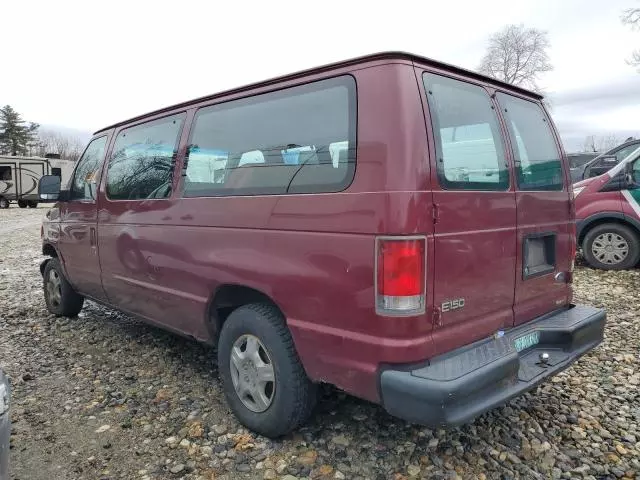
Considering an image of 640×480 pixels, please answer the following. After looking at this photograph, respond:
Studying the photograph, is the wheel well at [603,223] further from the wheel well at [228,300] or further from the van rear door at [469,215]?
the wheel well at [228,300]

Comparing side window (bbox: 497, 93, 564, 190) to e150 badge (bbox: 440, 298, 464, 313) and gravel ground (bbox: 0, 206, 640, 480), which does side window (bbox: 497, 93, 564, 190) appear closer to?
e150 badge (bbox: 440, 298, 464, 313)

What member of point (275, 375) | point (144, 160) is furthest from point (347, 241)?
point (144, 160)

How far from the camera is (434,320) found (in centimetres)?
235

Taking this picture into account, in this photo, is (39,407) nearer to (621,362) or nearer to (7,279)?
(621,362)

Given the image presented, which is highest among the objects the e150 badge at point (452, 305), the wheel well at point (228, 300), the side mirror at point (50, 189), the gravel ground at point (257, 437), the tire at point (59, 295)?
the side mirror at point (50, 189)

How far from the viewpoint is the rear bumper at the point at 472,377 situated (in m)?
2.14

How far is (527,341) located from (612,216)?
515cm

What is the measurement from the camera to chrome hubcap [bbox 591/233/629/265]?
23.1ft

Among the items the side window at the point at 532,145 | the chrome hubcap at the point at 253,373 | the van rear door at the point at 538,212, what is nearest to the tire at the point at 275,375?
the chrome hubcap at the point at 253,373

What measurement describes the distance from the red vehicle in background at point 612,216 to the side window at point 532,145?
4290mm

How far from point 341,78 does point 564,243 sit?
1884mm

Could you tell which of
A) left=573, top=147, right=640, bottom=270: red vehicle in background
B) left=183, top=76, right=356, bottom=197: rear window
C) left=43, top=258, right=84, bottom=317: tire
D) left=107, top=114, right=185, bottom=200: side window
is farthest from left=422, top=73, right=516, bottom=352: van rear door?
left=573, top=147, right=640, bottom=270: red vehicle in background

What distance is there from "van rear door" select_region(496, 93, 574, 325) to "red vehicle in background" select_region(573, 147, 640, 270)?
4.24 m

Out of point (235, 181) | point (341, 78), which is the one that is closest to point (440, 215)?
point (341, 78)
